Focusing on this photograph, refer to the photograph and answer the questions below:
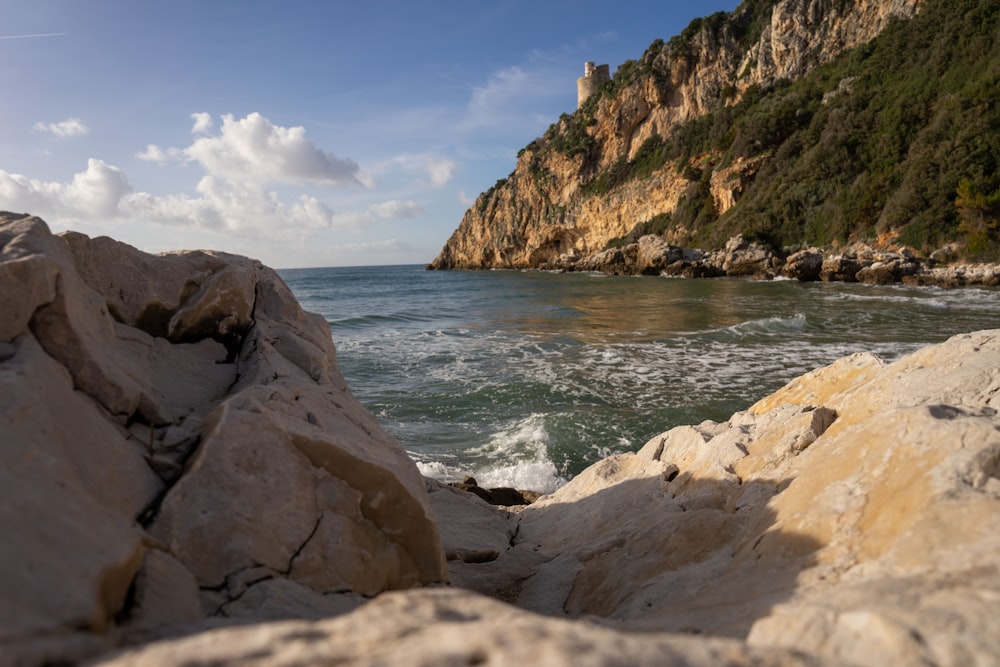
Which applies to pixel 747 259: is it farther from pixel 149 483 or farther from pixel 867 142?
pixel 149 483

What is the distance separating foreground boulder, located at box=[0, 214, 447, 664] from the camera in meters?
1.58

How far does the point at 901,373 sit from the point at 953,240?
114 ft

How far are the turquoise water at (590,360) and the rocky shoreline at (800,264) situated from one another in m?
2.37

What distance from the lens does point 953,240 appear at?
3038 cm

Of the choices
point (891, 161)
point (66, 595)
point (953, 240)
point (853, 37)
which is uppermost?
point (853, 37)

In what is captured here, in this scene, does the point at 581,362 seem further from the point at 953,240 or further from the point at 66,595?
the point at 953,240

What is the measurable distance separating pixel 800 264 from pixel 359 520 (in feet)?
125

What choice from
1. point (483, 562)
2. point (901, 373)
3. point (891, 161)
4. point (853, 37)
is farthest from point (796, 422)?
point (853, 37)

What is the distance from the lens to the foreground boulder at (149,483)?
1.58m

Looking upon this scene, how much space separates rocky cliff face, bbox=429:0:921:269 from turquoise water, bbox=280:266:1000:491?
2881 centimetres

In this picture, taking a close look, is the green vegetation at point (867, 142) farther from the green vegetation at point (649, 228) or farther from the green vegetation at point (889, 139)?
the green vegetation at point (649, 228)

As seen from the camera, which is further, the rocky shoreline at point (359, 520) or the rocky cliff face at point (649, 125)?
the rocky cliff face at point (649, 125)

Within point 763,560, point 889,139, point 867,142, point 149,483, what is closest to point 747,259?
point 867,142

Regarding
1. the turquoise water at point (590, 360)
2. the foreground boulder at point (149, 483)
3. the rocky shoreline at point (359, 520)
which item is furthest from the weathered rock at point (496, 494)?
the foreground boulder at point (149, 483)
